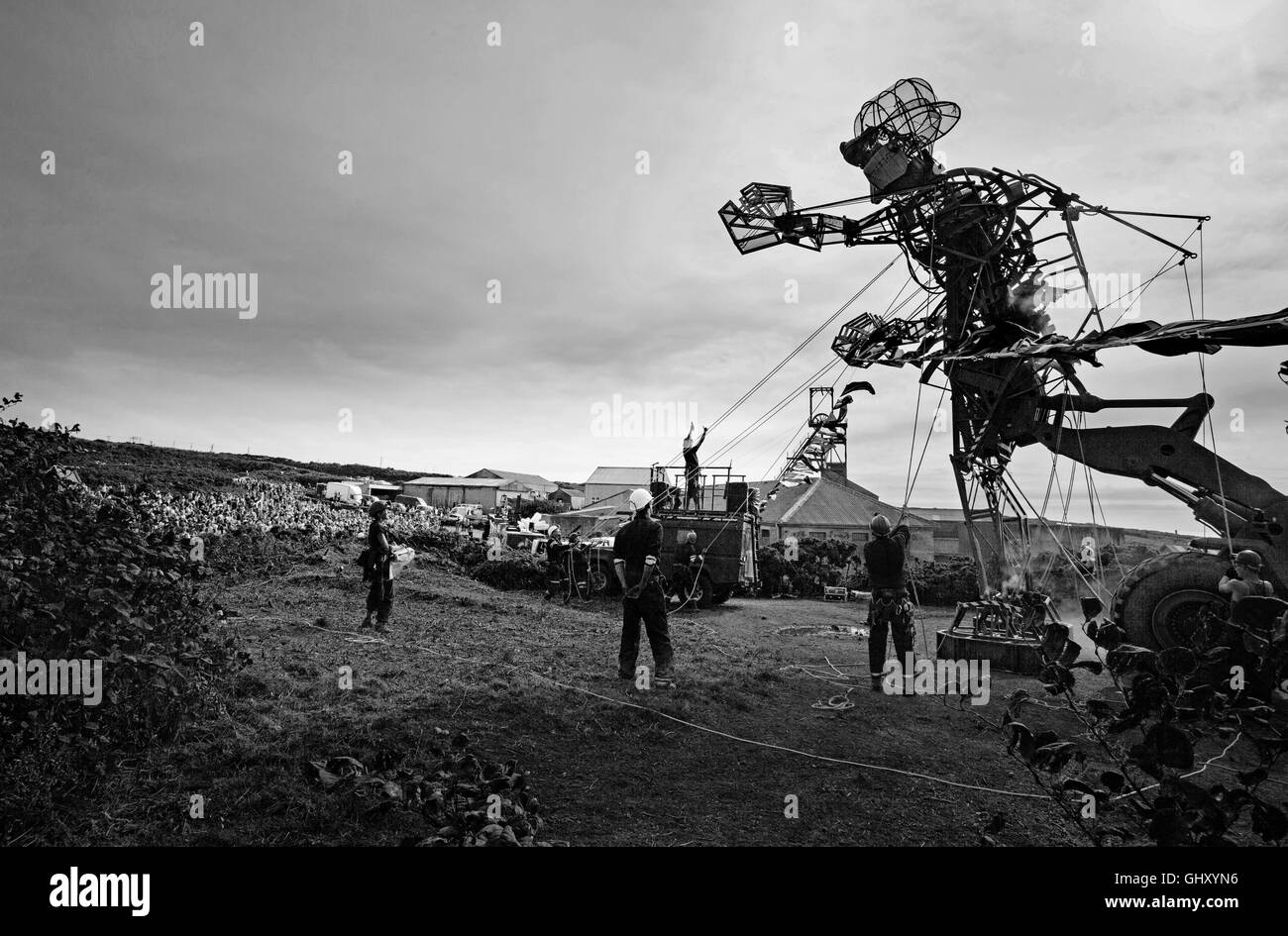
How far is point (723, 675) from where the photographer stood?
9070mm

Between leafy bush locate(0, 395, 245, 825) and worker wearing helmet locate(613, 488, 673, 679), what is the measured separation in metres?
4.51

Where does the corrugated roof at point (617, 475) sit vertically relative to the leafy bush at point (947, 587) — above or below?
above

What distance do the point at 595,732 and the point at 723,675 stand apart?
3.12 meters

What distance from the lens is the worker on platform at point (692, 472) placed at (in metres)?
17.8

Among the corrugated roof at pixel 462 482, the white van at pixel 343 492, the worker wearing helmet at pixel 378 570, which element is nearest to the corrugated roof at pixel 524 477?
the corrugated roof at pixel 462 482

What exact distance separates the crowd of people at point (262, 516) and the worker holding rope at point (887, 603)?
14132 millimetres

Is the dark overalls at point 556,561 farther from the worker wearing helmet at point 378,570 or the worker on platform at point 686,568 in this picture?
the worker wearing helmet at point 378,570

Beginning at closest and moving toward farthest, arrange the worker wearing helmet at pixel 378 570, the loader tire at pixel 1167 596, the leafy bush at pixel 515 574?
the loader tire at pixel 1167 596, the worker wearing helmet at pixel 378 570, the leafy bush at pixel 515 574

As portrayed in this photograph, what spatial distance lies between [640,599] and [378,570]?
17.2 ft

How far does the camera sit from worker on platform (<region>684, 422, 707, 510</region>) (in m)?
17.8

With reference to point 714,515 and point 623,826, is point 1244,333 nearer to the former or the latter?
point 623,826

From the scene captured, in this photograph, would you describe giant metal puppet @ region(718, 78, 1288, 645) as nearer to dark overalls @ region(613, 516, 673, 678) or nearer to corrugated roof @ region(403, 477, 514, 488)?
dark overalls @ region(613, 516, 673, 678)

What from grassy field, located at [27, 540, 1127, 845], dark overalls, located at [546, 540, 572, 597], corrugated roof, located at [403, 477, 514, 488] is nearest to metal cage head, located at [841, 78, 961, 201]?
grassy field, located at [27, 540, 1127, 845]

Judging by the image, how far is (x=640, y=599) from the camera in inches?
341
